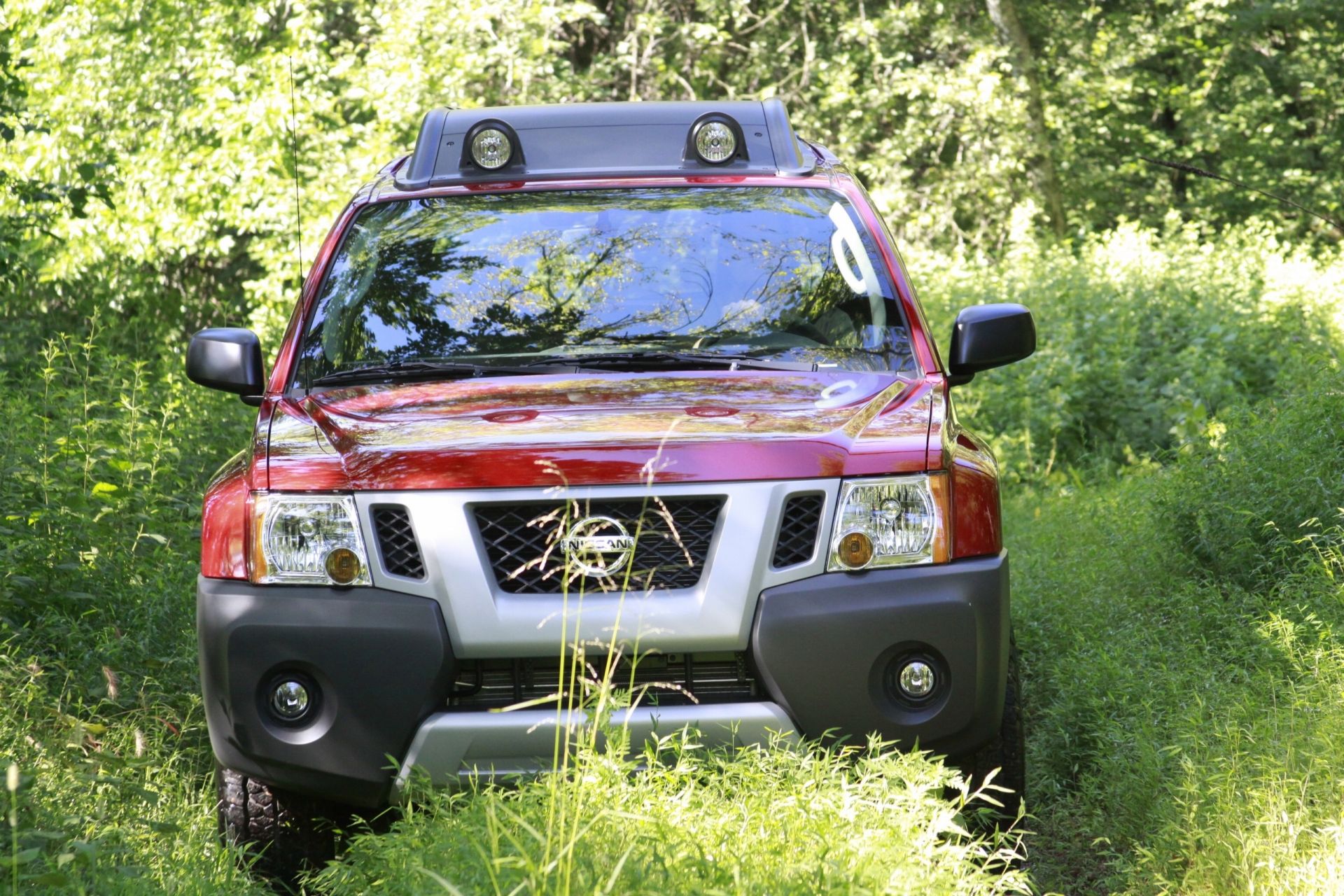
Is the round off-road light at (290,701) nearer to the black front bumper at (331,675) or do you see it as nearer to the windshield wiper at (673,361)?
the black front bumper at (331,675)

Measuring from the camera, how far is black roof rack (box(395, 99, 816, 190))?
4.40 m

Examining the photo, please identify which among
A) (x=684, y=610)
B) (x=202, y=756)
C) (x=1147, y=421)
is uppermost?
(x=684, y=610)

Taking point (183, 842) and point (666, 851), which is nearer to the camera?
point (666, 851)

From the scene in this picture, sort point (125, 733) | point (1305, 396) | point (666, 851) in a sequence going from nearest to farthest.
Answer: point (666, 851), point (125, 733), point (1305, 396)

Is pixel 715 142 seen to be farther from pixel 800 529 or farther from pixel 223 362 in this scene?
pixel 800 529

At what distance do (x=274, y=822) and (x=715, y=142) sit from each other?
242cm

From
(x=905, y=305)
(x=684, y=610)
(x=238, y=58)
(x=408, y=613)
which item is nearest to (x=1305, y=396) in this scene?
(x=905, y=305)

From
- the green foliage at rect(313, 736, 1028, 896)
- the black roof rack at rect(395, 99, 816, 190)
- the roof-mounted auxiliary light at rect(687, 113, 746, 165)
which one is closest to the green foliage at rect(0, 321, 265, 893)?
the green foliage at rect(313, 736, 1028, 896)

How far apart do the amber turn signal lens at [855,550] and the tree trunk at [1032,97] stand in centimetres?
1547

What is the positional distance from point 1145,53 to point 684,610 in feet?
62.1

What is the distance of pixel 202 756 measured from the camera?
171 inches

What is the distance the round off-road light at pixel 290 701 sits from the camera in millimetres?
3039

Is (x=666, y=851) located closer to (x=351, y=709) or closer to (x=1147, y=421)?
(x=351, y=709)

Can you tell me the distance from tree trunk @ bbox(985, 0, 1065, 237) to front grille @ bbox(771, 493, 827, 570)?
15.5 meters
